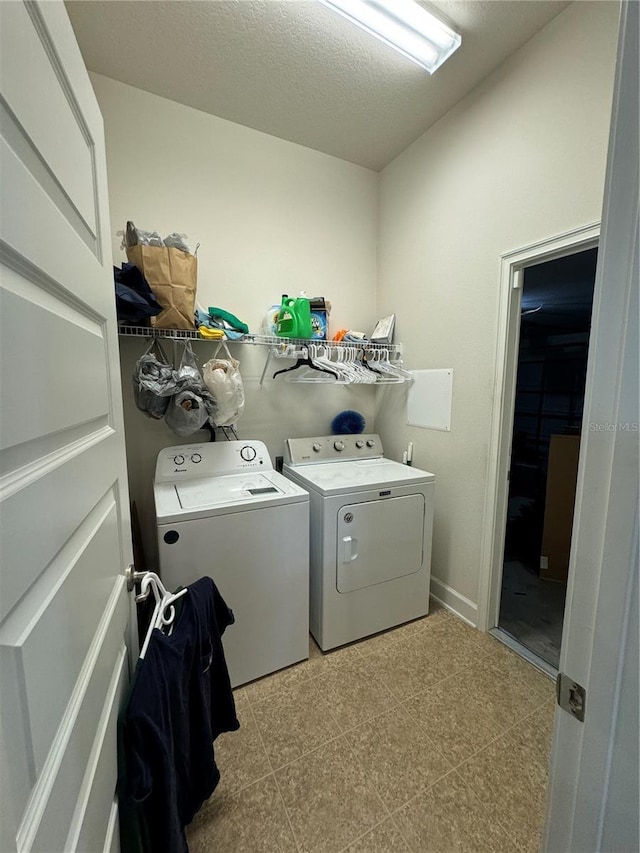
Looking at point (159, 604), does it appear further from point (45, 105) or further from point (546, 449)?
point (546, 449)

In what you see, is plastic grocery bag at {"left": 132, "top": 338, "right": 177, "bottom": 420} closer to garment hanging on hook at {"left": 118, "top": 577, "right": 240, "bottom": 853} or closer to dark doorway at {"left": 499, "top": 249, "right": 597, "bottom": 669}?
garment hanging on hook at {"left": 118, "top": 577, "right": 240, "bottom": 853}

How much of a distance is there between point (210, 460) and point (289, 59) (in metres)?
2.19

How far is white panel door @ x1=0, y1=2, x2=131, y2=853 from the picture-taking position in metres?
0.39

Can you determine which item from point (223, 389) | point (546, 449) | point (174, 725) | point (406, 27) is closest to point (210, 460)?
point (223, 389)

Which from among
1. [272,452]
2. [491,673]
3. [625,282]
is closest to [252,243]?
[272,452]

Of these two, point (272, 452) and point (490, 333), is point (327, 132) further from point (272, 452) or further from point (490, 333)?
point (272, 452)

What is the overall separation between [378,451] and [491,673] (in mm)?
1494

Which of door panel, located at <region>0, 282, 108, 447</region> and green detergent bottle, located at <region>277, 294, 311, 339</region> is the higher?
green detergent bottle, located at <region>277, 294, 311, 339</region>

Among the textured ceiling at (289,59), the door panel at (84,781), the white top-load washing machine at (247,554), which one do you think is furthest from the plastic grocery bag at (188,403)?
the textured ceiling at (289,59)

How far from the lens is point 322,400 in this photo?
2.65 meters

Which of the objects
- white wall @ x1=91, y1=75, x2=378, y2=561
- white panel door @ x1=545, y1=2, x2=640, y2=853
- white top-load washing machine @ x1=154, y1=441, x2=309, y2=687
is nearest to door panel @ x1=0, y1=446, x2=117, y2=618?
white panel door @ x1=545, y1=2, x2=640, y2=853

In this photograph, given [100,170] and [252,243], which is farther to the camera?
[252,243]

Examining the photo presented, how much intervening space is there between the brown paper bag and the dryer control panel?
72 cm

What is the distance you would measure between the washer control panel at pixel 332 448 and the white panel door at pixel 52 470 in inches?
62.2
